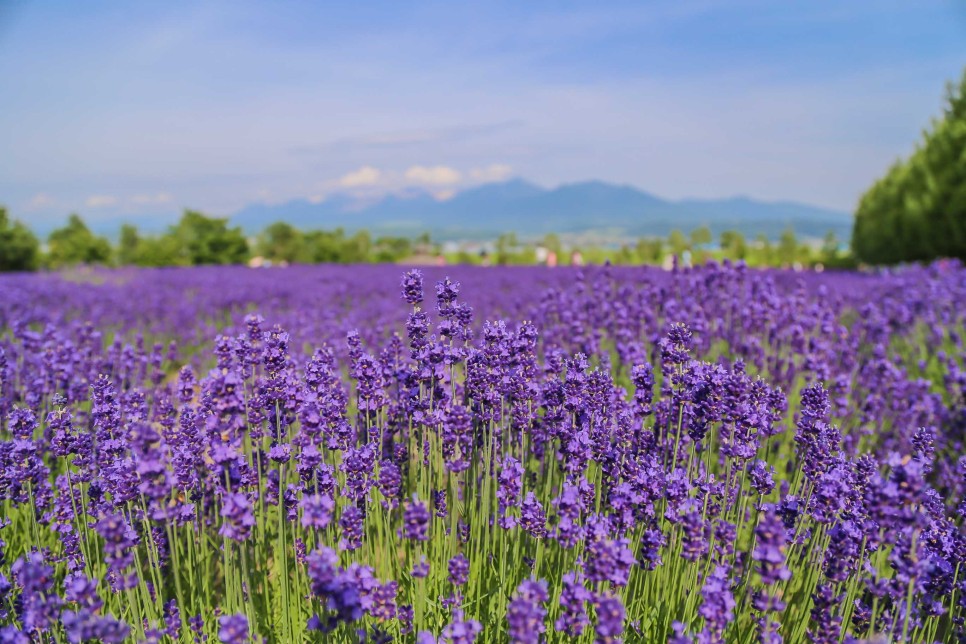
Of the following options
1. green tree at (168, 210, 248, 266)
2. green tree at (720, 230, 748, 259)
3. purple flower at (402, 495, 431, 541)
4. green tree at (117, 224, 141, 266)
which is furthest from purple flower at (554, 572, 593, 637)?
green tree at (117, 224, 141, 266)

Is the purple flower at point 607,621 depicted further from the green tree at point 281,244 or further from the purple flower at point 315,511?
the green tree at point 281,244

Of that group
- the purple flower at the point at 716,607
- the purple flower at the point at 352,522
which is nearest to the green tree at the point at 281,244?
the purple flower at the point at 352,522

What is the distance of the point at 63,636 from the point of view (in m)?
2.53

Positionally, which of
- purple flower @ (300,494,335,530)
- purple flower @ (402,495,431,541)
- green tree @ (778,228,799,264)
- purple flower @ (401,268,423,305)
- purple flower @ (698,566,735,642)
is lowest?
purple flower @ (698,566,735,642)

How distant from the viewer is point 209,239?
41969mm

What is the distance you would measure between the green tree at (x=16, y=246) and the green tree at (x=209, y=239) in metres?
9.36

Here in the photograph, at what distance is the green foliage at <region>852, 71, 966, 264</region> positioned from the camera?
2295 centimetres

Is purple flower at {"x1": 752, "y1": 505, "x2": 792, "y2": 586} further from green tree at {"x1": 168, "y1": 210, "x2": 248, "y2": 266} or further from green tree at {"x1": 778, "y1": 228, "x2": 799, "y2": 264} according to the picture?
green tree at {"x1": 168, "y1": 210, "x2": 248, "y2": 266}

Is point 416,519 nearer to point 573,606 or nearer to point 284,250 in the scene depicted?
point 573,606

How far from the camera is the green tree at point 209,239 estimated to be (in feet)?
135

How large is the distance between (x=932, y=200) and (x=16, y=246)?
140ft

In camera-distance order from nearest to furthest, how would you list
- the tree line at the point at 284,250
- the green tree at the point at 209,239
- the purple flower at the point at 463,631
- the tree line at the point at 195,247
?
1. the purple flower at the point at 463,631
2. the tree line at the point at 195,247
3. the tree line at the point at 284,250
4. the green tree at the point at 209,239

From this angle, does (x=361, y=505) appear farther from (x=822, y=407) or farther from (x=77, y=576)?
(x=822, y=407)

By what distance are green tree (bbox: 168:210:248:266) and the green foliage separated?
39.0 metres
